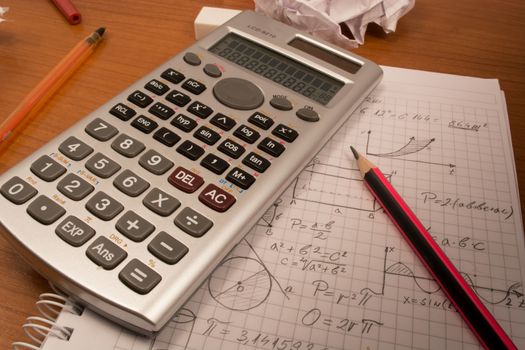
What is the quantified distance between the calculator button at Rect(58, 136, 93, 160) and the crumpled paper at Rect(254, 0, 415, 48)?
270 mm

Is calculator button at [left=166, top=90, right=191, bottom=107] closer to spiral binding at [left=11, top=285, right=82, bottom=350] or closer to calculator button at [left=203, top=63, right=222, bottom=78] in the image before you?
calculator button at [left=203, top=63, right=222, bottom=78]

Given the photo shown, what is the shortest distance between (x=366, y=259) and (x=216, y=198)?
11 centimetres

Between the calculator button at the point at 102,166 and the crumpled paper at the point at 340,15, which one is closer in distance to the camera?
the calculator button at the point at 102,166

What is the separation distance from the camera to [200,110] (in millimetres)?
368

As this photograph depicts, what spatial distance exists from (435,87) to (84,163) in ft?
1.04

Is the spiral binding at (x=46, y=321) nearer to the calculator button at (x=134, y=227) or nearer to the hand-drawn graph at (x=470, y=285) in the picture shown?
the calculator button at (x=134, y=227)

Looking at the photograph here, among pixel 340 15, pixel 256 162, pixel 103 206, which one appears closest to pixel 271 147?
pixel 256 162

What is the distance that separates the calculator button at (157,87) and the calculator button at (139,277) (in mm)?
157

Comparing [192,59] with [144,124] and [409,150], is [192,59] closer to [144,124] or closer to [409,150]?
[144,124]

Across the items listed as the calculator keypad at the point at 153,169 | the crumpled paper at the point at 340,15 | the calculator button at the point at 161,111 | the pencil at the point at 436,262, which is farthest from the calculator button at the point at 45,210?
the crumpled paper at the point at 340,15

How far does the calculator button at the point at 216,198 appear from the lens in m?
0.30

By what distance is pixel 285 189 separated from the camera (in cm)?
34

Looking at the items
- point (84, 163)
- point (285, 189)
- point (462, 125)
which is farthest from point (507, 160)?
point (84, 163)

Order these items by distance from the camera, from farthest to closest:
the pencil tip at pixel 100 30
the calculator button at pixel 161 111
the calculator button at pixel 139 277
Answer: the pencil tip at pixel 100 30
the calculator button at pixel 161 111
the calculator button at pixel 139 277
